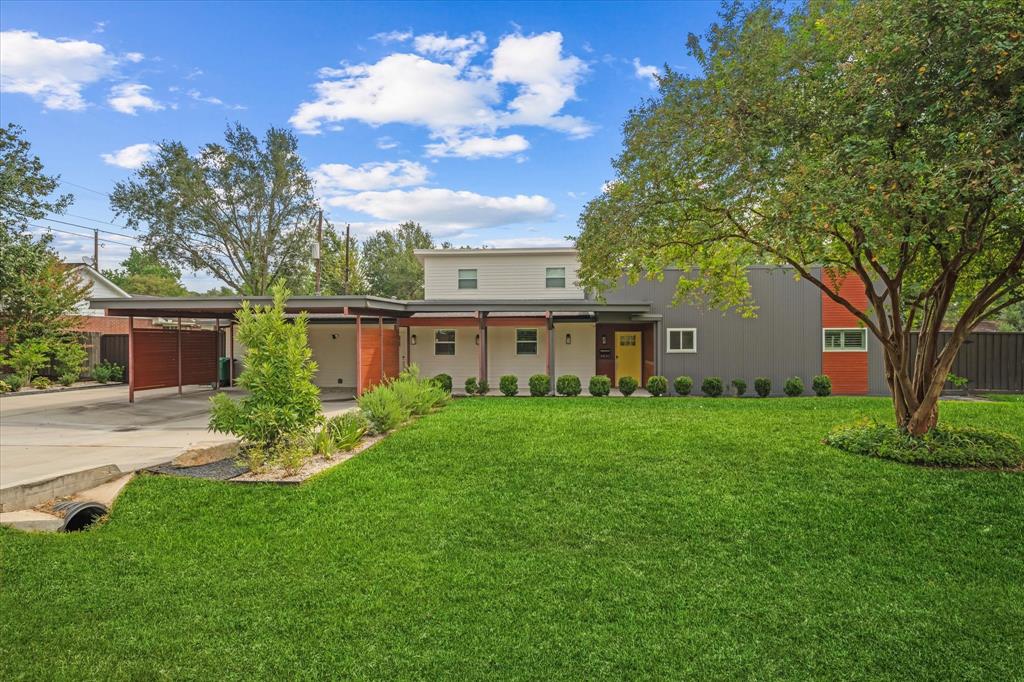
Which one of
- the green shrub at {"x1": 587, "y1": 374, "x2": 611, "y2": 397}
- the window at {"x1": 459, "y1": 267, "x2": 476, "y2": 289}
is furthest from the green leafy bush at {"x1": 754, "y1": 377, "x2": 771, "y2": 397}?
the window at {"x1": 459, "y1": 267, "x2": 476, "y2": 289}

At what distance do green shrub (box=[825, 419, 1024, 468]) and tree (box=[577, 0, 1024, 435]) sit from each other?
12.2 inches

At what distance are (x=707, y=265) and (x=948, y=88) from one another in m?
5.30

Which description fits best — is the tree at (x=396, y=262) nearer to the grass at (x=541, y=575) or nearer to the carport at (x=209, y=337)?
the carport at (x=209, y=337)

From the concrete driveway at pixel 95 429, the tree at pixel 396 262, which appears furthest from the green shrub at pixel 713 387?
the tree at pixel 396 262

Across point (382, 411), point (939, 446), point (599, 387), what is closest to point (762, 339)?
point (599, 387)

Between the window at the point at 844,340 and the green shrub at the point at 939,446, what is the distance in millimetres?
8581

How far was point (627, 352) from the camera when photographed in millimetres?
17969

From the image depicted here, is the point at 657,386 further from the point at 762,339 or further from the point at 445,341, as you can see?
the point at 445,341

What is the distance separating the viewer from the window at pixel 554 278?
18531mm

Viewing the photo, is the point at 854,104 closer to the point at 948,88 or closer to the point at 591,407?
the point at 948,88

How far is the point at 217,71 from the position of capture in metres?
16.1

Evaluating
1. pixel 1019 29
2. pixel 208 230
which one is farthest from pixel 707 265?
pixel 208 230

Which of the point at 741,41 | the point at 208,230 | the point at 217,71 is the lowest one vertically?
the point at 741,41

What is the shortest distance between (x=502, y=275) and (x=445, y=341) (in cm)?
309
